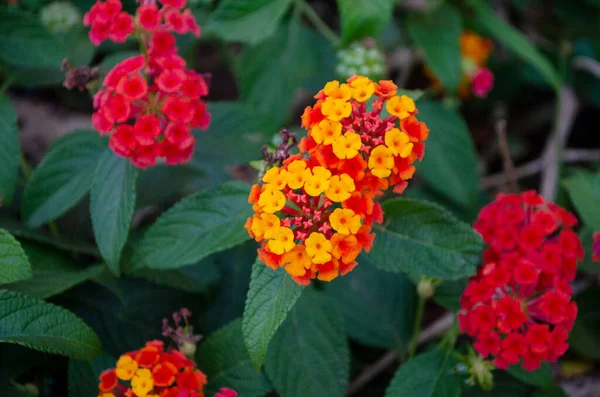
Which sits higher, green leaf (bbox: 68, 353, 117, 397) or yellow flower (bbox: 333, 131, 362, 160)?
yellow flower (bbox: 333, 131, 362, 160)

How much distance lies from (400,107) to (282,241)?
16.3 inches

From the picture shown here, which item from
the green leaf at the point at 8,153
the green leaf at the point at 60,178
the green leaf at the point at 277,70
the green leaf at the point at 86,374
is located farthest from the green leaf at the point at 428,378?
the green leaf at the point at 8,153

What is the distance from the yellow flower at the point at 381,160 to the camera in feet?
4.36

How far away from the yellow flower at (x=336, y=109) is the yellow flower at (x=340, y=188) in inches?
5.5

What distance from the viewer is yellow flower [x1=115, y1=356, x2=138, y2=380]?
4.74 ft

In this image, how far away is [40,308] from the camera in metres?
1.49

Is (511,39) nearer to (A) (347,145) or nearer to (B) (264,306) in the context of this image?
(A) (347,145)

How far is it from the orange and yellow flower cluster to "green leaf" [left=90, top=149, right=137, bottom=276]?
257 millimetres

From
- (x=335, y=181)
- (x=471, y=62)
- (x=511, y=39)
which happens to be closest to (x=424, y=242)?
(x=335, y=181)

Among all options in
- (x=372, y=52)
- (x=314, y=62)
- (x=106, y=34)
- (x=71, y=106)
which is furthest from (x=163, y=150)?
(x=71, y=106)

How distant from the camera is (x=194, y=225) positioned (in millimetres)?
1633

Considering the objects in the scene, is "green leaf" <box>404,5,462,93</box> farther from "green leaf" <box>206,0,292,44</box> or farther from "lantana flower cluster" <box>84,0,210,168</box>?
"lantana flower cluster" <box>84,0,210,168</box>

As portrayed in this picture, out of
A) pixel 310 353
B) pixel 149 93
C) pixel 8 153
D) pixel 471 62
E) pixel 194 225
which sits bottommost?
pixel 310 353

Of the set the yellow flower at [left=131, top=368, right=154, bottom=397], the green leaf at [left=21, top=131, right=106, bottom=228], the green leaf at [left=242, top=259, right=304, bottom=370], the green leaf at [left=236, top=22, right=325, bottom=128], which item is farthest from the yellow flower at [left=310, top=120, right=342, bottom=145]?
the green leaf at [left=236, top=22, right=325, bottom=128]
